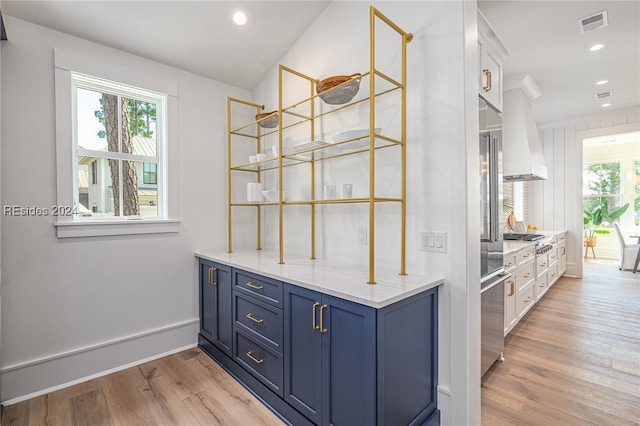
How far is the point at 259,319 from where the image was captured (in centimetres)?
212

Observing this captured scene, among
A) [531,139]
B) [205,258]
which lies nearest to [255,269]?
[205,258]

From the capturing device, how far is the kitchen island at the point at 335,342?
145 centimetres

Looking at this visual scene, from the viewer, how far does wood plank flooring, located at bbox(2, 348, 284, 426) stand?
1.91 meters

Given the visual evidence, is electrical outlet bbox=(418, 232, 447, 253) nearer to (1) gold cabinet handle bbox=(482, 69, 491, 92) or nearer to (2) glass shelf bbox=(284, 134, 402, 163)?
(2) glass shelf bbox=(284, 134, 402, 163)

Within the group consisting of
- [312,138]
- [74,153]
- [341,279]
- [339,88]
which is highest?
[339,88]

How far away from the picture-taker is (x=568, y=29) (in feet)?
9.13

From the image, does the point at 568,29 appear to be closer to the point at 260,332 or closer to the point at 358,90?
the point at 358,90

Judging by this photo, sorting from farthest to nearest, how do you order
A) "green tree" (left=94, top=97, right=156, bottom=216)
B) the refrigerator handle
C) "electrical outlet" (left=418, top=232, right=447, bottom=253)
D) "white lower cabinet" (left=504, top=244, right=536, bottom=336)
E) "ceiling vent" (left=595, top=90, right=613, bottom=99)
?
"ceiling vent" (left=595, top=90, right=613, bottom=99)
"white lower cabinet" (left=504, top=244, right=536, bottom=336)
"green tree" (left=94, top=97, right=156, bottom=216)
the refrigerator handle
"electrical outlet" (left=418, top=232, right=447, bottom=253)

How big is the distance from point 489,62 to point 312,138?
1492 millimetres

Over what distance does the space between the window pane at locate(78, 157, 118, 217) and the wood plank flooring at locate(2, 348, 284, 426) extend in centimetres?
132

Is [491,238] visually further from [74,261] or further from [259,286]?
[74,261]

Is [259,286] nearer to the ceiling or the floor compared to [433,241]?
nearer to the floor

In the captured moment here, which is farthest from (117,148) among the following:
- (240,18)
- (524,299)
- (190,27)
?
(524,299)

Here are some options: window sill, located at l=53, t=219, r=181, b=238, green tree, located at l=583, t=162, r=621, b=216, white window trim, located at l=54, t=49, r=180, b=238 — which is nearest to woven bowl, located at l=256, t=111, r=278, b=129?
white window trim, located at l=54, t=49, r=180, b=238
